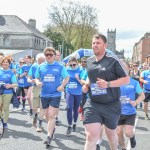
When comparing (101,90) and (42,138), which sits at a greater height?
(101,90)

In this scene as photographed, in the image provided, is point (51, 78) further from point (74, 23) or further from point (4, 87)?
point (74, 23)

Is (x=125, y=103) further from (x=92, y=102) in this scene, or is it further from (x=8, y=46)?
(x=8, y=46)

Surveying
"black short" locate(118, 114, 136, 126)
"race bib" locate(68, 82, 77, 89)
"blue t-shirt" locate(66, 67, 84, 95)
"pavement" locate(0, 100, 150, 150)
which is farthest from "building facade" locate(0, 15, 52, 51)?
"black short" locate(118, 114, 136, 126)

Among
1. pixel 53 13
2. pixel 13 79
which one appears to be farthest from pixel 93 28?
pixel 13 79

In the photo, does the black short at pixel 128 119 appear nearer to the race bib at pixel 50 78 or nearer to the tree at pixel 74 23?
the race bib at pixel 50 78

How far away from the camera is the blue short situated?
7.70 meters

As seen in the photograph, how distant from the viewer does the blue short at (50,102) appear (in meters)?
7.70

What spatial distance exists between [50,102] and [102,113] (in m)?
2.52

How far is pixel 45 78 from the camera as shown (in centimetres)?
777

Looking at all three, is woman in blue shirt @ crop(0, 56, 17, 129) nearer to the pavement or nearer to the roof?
the pavement

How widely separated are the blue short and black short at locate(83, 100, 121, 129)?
2.26 meters

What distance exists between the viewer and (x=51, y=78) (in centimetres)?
775

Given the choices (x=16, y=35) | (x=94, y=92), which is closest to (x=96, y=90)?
(x=94, y=92)

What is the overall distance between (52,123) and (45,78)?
3.10 feet
